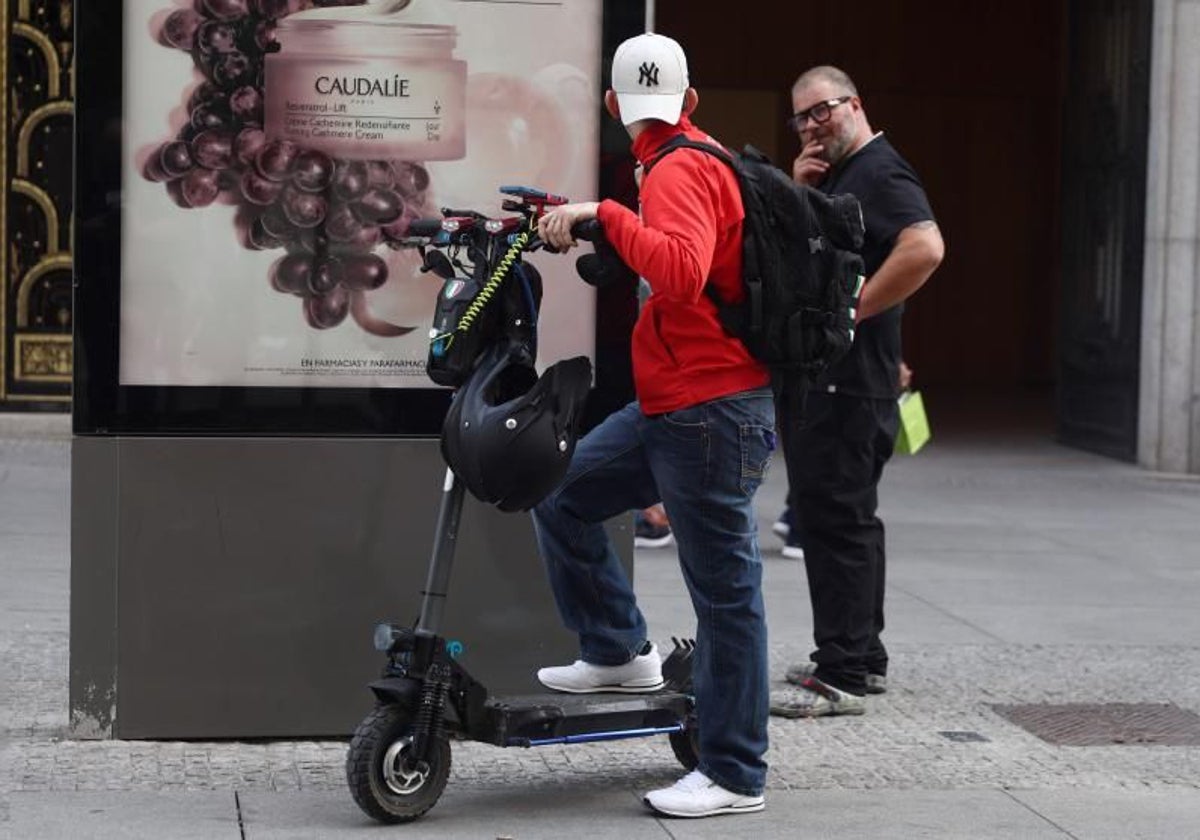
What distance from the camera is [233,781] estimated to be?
18.7ft

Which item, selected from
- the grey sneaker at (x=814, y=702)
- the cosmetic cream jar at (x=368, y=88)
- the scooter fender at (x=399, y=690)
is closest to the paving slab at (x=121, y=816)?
the scooter fender at (x=399, y=690)

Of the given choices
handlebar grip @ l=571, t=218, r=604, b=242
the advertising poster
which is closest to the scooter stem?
handlebar grip @ l=571, t=218, r=604, b=242

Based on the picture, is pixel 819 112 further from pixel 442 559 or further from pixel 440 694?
pixel 440 694

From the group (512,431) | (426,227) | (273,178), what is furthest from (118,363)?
(512,431)

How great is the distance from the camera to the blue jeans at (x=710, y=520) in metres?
5.36

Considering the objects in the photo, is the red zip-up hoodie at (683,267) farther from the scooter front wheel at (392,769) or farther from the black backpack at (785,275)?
the scooter front wheel at (392,769)

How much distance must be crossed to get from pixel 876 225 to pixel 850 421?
0.59m

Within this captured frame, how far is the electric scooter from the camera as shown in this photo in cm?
519

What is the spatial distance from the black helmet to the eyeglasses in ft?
6.22

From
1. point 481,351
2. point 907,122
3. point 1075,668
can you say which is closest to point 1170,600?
point 1075,668

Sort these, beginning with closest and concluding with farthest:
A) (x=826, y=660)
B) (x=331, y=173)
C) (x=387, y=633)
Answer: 1. (x=387, y=633)
2. (x=331, y=173)
3. (x=826, y=660)

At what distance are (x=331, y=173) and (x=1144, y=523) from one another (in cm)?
656

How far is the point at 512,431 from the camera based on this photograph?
5.18 m

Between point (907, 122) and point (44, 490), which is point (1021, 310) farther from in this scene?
point (44, 490)
